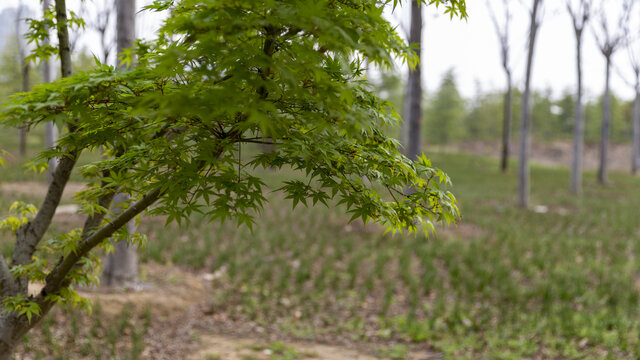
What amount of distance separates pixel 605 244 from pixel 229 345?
28.6 ft

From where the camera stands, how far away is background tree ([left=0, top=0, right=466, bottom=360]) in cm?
175

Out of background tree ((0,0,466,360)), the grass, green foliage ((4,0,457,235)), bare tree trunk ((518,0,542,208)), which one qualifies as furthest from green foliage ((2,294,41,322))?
bare tree trunk ((518,0,542,208))

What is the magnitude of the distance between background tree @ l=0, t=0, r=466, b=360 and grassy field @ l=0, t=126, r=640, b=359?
3.78m

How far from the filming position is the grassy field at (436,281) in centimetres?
608

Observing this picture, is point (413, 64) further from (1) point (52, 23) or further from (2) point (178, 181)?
(1) point (52, 23)

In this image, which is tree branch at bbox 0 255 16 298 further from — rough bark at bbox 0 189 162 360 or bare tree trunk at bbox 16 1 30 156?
bare tree trunk at bbox 16 1 30 156

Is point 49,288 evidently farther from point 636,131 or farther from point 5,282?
point 636,131

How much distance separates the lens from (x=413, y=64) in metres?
2.41

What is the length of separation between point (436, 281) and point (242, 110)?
6997 mm

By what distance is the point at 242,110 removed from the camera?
176 centimetres

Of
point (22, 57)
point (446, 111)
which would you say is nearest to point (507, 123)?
point (446, 111)

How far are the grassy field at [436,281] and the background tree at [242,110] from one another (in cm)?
378

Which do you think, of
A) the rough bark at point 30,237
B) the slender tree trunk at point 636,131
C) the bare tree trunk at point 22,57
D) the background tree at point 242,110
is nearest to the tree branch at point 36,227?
the rough bark at point 30,237

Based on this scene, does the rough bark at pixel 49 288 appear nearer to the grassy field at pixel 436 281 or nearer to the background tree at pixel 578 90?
the grassy field at pixel 436 281
